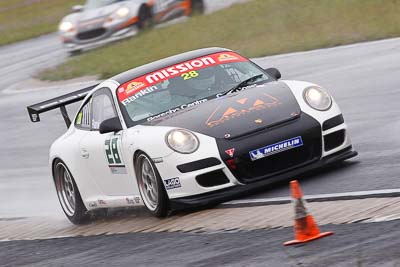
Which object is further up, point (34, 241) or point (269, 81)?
point (269, 81)

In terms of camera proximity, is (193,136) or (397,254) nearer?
(397,254)

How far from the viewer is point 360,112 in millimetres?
12586

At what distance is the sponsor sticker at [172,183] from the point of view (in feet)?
28.3

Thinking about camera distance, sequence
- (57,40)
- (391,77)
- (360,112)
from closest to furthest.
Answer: (360,112)
(391,77)
(57,40)

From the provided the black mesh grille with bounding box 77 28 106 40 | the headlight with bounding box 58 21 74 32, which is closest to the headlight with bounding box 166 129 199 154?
the black mesh grille with bounding box 77 28 106 40

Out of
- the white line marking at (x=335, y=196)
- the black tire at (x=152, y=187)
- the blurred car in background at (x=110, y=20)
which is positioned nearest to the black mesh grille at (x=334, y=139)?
the white line marking at (x=335, y=196)

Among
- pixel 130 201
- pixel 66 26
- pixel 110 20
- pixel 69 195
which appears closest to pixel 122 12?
pixel 110 20

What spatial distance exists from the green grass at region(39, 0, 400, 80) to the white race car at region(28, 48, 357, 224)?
27.7ft

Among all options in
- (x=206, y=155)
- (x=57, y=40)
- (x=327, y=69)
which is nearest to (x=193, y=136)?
(x=206, y=155)

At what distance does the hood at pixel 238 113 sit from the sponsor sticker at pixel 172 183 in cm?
43

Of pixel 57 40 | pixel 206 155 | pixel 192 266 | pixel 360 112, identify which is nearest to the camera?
pixel 192 266

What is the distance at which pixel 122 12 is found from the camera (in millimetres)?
25625

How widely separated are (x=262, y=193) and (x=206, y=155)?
0.57 meters

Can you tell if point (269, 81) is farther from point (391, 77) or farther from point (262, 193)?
point (391, 77)
